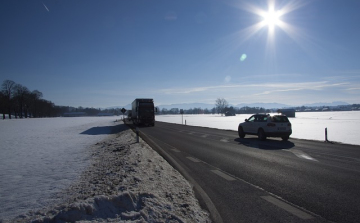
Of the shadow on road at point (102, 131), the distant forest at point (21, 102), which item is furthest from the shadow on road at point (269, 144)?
the distant forest at point (21, 102)

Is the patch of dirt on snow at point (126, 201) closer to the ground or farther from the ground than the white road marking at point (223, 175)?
farther from the ground

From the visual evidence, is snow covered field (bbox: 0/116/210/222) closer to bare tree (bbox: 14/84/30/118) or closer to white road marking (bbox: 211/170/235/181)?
white road marking (bbox: 211/170/235/181)

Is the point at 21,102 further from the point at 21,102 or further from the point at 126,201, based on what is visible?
the point at 126,201

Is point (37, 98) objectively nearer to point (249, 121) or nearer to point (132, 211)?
point (249, 121)

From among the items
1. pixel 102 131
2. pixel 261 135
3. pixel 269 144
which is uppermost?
pixel 261 135

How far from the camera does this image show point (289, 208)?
428 cm

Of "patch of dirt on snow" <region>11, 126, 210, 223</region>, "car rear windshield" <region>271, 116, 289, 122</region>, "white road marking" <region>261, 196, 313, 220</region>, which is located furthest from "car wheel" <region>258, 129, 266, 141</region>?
"white road marking" <region>261, 196, 313, 220</region>

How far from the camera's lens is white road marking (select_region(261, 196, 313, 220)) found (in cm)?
394

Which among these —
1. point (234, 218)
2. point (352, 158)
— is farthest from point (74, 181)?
point (352, 158)

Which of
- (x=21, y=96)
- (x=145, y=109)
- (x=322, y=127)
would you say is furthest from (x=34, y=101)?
(x=322, y=127)

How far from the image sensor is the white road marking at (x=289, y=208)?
3.94 meters

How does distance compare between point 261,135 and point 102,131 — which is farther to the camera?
point 102,131

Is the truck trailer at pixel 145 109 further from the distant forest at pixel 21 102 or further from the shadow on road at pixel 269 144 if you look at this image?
the distant forest at pixel 21 102

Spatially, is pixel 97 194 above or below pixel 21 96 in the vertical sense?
below
